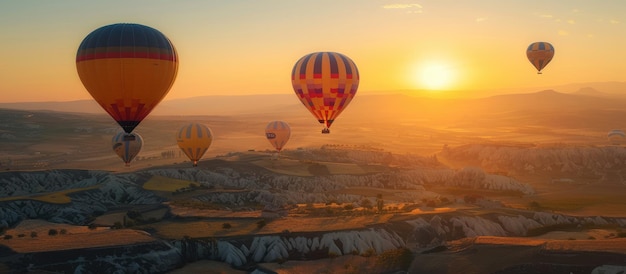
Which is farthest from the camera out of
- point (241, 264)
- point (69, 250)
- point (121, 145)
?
point (121, 145)

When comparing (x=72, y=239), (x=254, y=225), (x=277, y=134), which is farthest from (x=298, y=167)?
(x=72, y=239)

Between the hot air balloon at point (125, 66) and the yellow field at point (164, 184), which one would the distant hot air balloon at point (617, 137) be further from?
the hot air balloon at point (125, 66)

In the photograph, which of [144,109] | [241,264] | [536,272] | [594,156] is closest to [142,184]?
[144,109]

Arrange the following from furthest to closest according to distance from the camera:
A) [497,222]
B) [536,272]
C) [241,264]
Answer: [497,222] < [241,264] < [536,272]

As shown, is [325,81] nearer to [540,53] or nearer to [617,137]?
[540,53]

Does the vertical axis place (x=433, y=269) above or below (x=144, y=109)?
below

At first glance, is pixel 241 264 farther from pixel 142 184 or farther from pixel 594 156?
pixel 594 156

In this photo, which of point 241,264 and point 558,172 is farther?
point 558,172
